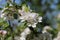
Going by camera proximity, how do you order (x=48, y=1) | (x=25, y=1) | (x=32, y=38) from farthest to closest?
(x=48, y=1)
(x=25, y=1)
(x=32, y=38)

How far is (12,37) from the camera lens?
1870mm

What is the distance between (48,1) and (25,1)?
1603mm

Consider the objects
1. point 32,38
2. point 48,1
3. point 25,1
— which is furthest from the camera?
point 48,1

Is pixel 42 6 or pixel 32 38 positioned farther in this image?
pixel 42 6

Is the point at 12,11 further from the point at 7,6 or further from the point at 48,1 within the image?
the point at 48,1

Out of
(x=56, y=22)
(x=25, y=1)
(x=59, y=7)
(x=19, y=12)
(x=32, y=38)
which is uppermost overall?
(x=59, y=7)

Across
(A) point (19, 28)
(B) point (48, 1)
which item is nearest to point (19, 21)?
(A) point (19, 28)

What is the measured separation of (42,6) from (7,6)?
1936 mm

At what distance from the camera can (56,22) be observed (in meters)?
3.69

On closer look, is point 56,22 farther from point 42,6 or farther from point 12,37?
point 12,37

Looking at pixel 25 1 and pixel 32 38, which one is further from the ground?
pixel 25 1

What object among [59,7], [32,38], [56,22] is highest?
[59,7]

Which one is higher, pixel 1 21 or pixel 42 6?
pixel 42 6

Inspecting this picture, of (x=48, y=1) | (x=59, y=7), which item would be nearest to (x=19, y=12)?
(x=48, y=1)
